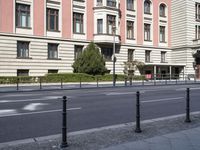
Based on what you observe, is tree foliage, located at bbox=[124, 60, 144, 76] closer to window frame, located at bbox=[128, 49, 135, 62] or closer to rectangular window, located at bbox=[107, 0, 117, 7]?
window frame, located at bbox=[128, 49, 135, 62]

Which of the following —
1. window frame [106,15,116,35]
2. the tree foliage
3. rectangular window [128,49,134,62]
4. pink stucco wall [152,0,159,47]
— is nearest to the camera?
window frame [106,15,116,35]

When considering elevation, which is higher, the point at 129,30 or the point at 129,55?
the point at 129,30

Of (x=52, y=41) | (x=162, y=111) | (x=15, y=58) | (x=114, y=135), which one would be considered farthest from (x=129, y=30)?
(x=114, y=135)

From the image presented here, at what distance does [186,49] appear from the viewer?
48.1 meters

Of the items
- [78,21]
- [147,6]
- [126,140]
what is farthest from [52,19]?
[126,140]

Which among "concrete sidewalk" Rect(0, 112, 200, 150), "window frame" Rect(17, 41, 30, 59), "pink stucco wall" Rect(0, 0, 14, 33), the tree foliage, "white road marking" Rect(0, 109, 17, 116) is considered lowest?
"concrete sidewalk" Rect(0, 112, 200, 150)

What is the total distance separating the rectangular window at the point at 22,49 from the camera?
114 feet

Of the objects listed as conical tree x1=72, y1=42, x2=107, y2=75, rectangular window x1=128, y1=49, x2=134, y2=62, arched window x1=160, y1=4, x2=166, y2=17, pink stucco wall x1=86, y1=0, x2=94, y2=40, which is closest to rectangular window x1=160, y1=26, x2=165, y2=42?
arched window x1=160, y1=4, x2=166, y2=17

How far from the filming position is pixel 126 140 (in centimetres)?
668

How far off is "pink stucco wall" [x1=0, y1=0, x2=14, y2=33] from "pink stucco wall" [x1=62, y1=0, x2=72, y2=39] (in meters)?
6.92

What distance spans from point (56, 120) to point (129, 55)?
3602 cm

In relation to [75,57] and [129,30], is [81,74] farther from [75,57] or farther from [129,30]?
[129,30]

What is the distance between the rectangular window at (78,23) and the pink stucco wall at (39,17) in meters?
4.81

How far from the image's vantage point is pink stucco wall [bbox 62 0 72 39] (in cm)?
3815
